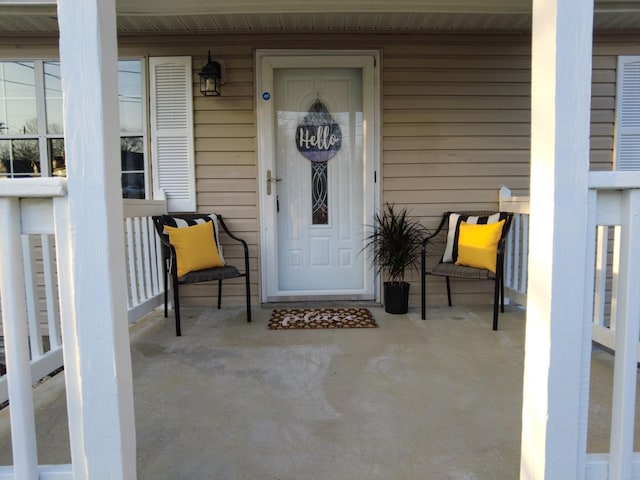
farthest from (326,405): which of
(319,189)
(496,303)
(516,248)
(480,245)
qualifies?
(516,248)

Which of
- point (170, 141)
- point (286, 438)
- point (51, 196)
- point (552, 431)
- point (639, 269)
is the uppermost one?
point (170, 141)

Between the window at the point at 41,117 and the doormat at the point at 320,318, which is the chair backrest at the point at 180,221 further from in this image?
the doormat at the point at 320,318

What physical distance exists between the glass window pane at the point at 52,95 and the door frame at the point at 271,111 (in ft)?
5.36

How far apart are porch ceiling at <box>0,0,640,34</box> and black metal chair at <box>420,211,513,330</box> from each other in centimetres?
149

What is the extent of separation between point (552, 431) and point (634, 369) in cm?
28

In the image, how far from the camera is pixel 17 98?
338 cm

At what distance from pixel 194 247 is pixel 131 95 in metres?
1.48

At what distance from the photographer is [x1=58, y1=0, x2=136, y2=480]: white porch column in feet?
3.24

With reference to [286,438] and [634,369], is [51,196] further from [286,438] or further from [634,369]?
[634,369]

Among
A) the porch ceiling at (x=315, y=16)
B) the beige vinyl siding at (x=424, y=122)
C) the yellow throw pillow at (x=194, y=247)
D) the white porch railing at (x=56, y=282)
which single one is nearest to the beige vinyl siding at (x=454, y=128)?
the beige vinyl siding at (x=424, y=122)

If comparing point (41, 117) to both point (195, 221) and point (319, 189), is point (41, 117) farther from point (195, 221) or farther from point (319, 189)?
point (319, 189)

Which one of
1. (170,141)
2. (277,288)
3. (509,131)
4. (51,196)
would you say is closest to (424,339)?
(277,288)

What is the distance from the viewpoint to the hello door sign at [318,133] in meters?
3.56

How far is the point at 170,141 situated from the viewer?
3.40 m
